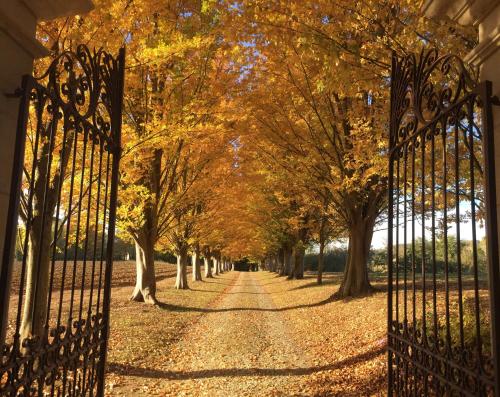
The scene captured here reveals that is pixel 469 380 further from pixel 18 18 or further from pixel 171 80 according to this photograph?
pixel 171 80

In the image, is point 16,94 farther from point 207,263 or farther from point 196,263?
point 207,263

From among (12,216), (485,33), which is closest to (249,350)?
(12,216)

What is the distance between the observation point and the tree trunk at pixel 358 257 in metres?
16.0

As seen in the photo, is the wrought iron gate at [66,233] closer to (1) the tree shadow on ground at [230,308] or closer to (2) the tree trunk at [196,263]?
(1) the tree shadow on ground at [230,308]

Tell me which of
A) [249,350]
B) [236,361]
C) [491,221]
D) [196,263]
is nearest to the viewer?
[491,221]

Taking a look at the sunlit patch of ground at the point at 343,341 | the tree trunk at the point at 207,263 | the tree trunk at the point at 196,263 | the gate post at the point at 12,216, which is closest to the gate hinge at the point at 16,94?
the gate post at the point at 12,216

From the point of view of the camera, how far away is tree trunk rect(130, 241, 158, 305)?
15.4 meters

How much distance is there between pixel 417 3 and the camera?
6391 millimetres

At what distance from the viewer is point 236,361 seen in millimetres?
8836

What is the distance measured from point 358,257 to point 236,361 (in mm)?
8547

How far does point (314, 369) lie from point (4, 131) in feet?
23.1

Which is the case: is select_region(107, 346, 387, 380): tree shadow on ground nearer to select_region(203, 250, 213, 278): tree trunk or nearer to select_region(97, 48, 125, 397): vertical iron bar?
select_region(97, 48, 125, 397): vertical iron bar

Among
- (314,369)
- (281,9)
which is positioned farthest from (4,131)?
(314,369)

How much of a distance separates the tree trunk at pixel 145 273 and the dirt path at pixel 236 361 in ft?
9.80
